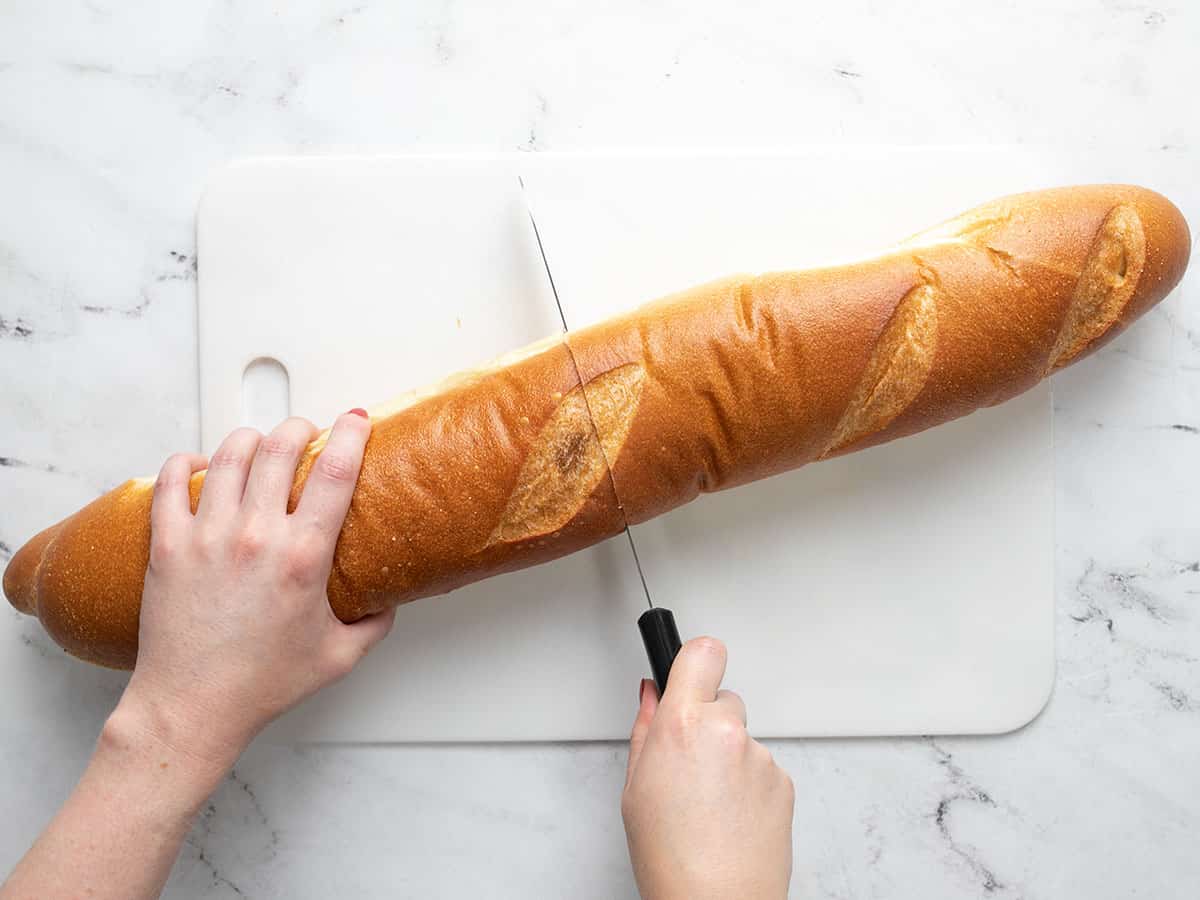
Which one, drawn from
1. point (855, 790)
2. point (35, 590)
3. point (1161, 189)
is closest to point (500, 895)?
point (855, 790)

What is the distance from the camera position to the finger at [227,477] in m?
1.33

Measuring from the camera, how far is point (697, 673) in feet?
4.21

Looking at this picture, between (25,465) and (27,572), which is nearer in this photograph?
(27,572)

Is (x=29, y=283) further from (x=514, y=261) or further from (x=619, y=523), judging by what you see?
(x=619, y=523)

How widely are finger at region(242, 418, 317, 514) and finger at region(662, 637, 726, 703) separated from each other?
1.86 ft

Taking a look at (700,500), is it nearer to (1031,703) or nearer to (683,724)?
(683,724)

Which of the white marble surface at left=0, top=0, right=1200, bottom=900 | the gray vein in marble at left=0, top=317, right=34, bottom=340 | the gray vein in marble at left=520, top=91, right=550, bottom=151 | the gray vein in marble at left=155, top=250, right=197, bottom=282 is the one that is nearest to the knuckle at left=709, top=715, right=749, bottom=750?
the white marble surface at left=0, top=0, right=1200, bottom=900

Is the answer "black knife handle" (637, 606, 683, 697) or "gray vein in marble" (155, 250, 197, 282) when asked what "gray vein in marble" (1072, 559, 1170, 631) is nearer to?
"black knife handle" (637, 606, 683, 697)

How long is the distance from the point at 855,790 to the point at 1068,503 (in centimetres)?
60

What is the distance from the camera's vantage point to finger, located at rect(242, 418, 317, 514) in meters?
1.32

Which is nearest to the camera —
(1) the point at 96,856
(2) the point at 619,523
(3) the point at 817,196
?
(1) the point at 96,856

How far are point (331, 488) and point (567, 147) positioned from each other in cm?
71

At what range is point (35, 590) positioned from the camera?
147cm

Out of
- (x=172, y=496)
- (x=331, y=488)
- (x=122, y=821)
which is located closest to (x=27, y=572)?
(x=172, y=496)
